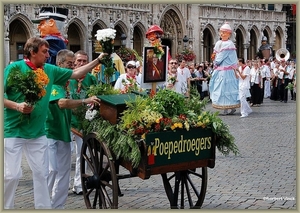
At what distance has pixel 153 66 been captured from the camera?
6.80 metres

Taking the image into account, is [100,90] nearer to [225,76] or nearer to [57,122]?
[57,122]

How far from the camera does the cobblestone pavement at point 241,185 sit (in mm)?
5910

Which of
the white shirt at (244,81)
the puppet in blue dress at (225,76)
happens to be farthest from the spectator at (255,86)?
the puppet in blue dress at (225,76)

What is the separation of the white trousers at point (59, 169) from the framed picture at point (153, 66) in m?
1.57

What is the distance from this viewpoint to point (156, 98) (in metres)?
4.93

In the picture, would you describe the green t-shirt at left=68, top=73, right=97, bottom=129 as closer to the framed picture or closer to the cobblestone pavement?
the framed picture

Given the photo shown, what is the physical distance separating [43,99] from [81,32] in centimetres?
2334

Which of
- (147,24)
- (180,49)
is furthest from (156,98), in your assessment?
(180,49)

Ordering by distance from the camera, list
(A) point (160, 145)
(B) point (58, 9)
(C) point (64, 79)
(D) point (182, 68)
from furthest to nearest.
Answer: (D) point (182, 68) → (B) point (58, 9) → (C) point (64, 79) → (A) point (160, 145)

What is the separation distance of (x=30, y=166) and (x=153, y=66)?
2.53 metres

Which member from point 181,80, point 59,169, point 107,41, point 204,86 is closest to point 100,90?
point 107,41

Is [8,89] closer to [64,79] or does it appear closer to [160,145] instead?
[64,79]

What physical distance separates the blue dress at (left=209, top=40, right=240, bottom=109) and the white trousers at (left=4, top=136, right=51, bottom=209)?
35.5 ft

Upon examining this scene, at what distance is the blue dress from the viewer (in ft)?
49.9
